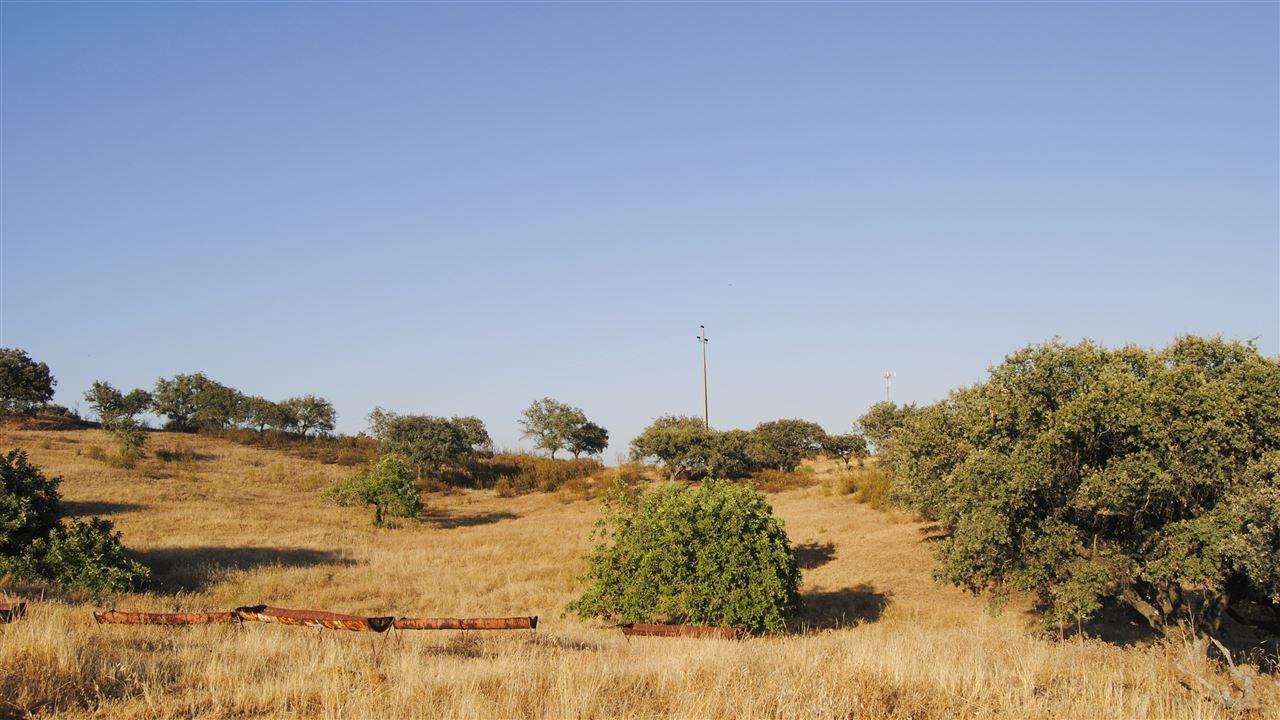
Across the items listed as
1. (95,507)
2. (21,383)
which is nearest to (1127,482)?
(95,507)

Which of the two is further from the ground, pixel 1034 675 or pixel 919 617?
pixel 1034 675

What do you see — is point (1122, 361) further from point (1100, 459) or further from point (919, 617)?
point (919, 617)

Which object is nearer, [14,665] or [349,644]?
[14,665]

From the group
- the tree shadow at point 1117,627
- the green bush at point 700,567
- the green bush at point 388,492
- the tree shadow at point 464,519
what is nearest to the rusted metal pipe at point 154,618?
the green bush at point 700,567

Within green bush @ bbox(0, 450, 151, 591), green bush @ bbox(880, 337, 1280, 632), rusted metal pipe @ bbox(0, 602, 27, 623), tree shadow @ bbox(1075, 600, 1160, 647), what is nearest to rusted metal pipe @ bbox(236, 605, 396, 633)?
rusted metal pipe @ bbox(0, 602, 27, 623)

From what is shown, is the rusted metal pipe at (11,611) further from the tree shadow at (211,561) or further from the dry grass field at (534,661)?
the tree shadow at (211,561)

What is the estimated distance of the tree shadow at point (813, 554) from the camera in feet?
102

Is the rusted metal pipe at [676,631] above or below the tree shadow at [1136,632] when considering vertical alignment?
above

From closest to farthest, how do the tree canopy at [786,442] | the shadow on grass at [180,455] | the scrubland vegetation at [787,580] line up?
the scrubland vegetation at [787,580], the shadow on grass at [180,455], the tree canopy at [786,442]

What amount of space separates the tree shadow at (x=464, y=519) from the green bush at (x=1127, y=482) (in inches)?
1272

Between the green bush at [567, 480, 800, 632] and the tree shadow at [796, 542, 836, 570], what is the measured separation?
9164 mm

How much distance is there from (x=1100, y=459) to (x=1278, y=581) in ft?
13.7

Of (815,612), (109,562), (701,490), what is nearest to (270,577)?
(109,562)

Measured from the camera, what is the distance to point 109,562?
24.0 m
